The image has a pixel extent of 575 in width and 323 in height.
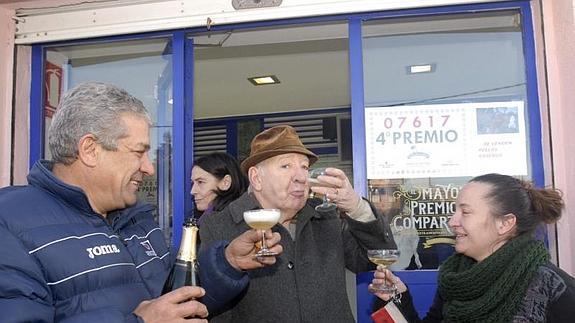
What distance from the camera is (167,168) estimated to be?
4066 millimetres

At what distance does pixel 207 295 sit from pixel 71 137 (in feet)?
2.34

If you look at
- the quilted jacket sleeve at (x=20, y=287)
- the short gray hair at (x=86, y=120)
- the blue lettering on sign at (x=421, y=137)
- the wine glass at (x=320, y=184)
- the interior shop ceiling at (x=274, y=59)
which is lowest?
the quilted jacket sleeve at (x=20, y=287)

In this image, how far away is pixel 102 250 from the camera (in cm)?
162

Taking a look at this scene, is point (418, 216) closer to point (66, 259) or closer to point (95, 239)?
point (95, 239)

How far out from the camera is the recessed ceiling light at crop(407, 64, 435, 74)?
4156 millimetres

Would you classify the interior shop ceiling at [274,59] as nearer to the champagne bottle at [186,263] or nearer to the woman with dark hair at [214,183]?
the woman with dark hair at [214,183]

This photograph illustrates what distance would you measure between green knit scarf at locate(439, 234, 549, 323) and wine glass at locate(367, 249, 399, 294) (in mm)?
243

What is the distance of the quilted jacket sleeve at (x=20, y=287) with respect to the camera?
1.32 meters

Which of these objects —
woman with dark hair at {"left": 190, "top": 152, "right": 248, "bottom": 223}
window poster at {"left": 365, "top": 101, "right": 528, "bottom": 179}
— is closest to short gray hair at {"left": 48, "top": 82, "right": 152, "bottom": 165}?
woman with dark hair at {"left": 190, "top": 152, "right": 248, "bottom": 223}

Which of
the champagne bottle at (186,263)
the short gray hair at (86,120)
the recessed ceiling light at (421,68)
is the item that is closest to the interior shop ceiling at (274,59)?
the recessed ceiling light at (421,68)

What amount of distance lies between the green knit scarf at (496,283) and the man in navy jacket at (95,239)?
85 centimetres

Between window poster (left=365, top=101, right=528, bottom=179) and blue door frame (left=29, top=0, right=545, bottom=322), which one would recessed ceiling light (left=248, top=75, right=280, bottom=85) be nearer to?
blue door frame (left=29, top=0, right=545, bottom=322)

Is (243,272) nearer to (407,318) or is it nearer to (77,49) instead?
(407,318)

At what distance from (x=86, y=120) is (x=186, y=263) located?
1.80 ft
